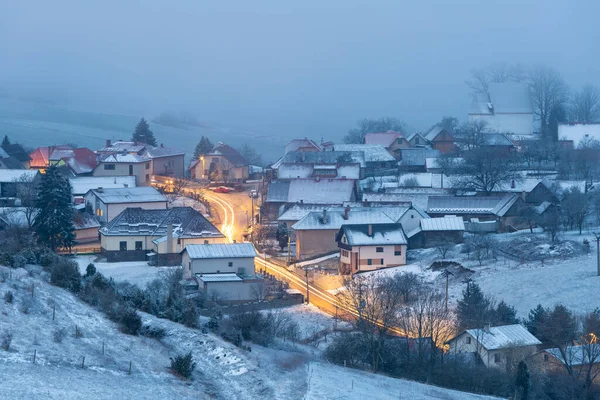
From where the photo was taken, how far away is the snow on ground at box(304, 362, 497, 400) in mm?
16688

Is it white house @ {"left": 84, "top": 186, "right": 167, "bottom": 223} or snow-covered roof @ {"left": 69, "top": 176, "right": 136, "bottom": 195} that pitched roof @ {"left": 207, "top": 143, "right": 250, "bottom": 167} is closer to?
snow-covered roof @ {"left": 69, "top": 176, "right": 136, "bottom": 195}

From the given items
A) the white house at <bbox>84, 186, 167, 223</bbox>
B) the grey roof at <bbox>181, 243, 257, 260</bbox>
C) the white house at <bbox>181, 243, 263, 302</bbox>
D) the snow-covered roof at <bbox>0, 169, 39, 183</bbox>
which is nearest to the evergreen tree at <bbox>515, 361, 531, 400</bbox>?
the white house at <bbox>181, 243, 263, 302</bbox>

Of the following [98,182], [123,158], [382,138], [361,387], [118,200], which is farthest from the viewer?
[382,138]

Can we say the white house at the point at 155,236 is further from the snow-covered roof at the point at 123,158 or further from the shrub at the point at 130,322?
the shrub at the point at 130,322

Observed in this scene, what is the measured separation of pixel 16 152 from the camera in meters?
53.2

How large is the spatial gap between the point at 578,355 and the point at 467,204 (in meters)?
17.0

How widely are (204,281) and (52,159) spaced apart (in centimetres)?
2269

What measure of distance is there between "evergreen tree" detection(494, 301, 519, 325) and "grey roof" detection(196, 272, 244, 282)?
741 cm

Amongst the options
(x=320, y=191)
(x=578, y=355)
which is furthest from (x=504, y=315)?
(x=320, y=191)

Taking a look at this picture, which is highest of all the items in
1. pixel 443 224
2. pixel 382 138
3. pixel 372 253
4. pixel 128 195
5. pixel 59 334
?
pixel 382 138

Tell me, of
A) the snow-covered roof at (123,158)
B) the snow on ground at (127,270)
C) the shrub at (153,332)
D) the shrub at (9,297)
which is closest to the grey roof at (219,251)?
the snow on ground at (127,270)

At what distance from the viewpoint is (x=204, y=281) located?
2859 centimetres

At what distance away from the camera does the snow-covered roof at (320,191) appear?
135 ft

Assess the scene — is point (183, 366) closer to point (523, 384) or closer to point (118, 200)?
point (523, 384)
